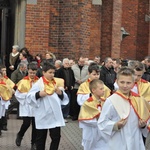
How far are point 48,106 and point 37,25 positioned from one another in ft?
28.4

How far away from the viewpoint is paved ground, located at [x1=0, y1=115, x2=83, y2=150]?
1046 centimetres

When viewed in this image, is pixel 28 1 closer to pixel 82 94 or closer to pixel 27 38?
pixel 27 38

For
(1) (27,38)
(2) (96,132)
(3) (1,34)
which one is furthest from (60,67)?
(2) (96,132)

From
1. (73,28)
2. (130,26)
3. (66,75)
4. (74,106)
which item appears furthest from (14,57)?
(130,26)

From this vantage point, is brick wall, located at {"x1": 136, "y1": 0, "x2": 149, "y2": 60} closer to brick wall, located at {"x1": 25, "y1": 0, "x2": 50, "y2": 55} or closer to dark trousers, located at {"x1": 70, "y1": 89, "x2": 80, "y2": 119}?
brick wall, located at {"x1": 25, "y1": 0, "x2": 50, "y2": 55}

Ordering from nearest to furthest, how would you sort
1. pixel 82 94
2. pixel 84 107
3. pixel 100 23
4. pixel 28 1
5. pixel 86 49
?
pixel 84 107, pixel 82 94, pixel 28 1, pixel 86 49, pixel 100 23

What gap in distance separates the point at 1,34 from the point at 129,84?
12710 millimetres

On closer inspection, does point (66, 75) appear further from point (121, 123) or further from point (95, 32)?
point (121, 123)

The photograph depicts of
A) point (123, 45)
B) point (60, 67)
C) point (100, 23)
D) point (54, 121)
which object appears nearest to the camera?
point (54, 121)

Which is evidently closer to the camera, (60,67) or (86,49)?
(60,67)

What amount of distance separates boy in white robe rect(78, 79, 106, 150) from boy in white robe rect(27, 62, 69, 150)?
1.84 ft

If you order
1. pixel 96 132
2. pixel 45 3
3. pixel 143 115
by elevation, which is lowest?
pixel 96 132

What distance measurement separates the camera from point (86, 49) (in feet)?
58.6

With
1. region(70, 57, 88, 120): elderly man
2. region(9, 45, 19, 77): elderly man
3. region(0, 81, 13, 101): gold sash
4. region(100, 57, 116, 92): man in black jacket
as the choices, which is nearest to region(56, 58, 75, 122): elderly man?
region(70, 57, 88, 120): elderly man
